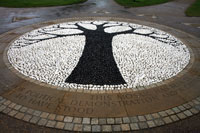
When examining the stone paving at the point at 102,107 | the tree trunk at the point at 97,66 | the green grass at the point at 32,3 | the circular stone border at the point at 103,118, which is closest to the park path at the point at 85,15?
the green grass at the point at 32,3

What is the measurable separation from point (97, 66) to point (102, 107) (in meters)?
2.42

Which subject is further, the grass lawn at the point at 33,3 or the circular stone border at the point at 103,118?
the grass lawn at the point at 33,3

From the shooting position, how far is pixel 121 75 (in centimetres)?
670

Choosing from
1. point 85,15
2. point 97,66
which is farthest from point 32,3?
point 97,66

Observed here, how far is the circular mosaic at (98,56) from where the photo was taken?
6.48m

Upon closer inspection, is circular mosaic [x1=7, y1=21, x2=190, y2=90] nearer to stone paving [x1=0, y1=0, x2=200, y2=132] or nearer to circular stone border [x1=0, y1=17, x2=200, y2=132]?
stone paving [x1=0, y1=0, x2=200, y2=132]

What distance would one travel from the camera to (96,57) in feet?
26.2

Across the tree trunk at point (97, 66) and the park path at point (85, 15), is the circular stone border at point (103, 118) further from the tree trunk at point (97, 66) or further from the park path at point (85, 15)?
the park path at point (85, 15)

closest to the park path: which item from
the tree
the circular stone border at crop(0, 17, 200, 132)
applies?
the tree

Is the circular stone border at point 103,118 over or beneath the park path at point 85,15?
beneath

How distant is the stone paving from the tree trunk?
2.20 feet

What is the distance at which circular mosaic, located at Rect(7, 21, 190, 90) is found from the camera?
6477mm

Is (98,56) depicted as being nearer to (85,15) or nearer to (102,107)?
(102,107)

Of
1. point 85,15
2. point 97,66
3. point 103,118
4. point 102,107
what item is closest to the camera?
point 103,118
